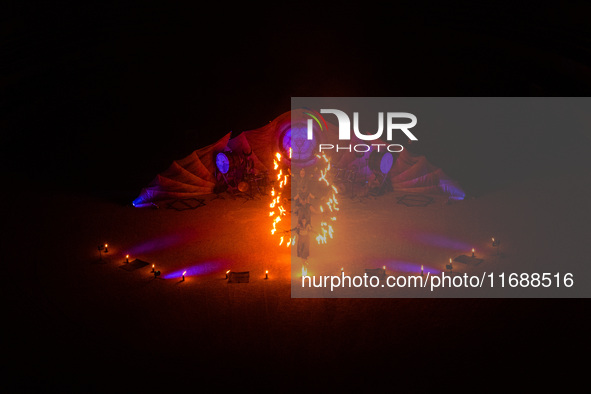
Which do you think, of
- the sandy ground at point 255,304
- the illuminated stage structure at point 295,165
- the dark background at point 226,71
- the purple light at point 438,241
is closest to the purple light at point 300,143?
the illuminated stage structure at point 295,165

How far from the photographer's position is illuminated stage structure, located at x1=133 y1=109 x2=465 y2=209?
1727 centimetres

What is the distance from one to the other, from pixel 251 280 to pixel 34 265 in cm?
520

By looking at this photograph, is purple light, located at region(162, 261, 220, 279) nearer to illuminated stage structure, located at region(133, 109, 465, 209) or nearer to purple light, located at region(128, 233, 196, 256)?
purple light, located at region(128, 233, 196, 256)

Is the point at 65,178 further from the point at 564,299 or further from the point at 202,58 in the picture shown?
the point at 564,299

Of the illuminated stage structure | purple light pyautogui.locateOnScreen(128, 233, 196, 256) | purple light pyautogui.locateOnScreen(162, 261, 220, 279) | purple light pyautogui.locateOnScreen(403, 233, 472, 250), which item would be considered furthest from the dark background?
purple light pyautogui.locateOnScreen(162, 261, 220, 279)

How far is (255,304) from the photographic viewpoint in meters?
11.6

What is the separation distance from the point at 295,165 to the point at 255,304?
22.0ft

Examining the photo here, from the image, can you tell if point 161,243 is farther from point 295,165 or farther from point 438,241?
point 438,241

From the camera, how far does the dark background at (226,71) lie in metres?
20.0

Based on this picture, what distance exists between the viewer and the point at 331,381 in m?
9.36

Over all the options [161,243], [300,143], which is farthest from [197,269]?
[300,143]

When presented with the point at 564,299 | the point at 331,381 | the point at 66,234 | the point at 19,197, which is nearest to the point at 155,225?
the point at 66,234

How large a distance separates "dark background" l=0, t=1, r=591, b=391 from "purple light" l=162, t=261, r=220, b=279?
16.3 feet

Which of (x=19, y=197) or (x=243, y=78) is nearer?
(x=19, y=197)
